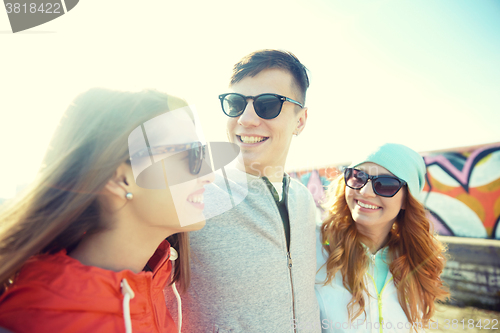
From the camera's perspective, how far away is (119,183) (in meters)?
1.06

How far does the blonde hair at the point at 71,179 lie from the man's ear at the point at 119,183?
0.03m

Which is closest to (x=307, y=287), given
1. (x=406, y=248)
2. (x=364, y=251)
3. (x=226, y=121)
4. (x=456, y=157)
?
(x=364, y=251)

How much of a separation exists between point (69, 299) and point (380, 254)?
2323 millimetres

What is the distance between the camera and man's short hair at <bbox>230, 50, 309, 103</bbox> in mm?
2006

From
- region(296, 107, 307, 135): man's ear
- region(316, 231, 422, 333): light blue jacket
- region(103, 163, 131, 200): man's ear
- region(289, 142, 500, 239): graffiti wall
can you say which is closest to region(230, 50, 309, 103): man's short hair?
region(296, 107, 307, 135): man's ear

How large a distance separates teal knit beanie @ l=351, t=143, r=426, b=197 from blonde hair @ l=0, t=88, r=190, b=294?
6.38 ft

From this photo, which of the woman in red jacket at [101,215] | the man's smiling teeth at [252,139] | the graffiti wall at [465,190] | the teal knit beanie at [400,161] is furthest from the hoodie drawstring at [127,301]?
the graffiti wall at [465,190]

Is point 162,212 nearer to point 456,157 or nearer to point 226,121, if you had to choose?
point 226,121

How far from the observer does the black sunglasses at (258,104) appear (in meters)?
1.96

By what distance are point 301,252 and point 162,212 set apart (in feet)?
3.61

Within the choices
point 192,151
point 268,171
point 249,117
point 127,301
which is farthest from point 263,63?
point 127,301

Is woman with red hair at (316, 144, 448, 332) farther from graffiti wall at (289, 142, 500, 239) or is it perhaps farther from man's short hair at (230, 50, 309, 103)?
graffiti wall at (289, 142, 500, 239)

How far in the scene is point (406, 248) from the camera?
2.24 metres

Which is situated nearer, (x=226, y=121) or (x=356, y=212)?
(x=226, y=121)
